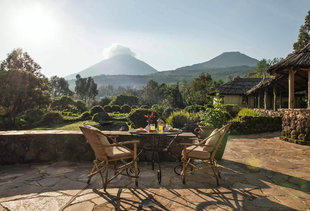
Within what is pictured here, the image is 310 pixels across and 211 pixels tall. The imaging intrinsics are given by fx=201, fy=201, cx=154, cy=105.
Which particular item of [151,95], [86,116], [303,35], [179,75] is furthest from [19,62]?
[179,75]

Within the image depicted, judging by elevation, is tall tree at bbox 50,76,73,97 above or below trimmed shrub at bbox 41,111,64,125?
above

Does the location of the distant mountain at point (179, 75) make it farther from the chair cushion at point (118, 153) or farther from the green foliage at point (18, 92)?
the chair cushion at point (118, 153)

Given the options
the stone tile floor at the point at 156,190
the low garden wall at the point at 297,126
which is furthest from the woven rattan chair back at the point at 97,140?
the low garden wall at the point at 297,126

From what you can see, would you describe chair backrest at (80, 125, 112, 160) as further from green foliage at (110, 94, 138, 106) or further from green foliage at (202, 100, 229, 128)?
green foliage at (110, 94, 138, 106)

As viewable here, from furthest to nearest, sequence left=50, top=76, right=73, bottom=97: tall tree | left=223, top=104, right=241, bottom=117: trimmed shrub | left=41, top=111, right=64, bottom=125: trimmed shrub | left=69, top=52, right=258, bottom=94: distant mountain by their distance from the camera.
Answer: left=69, top=52, right=258, bottom=94: distant mountain → left=50, top=76, right=73, bottom=97: tall tree → left=223, top=104, right=241, bottom=117: trimmed shrub → left=41, top=111, right=64, bottom=125: trimmed shrub

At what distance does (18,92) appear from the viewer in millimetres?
16078

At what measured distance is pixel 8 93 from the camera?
50.9ft

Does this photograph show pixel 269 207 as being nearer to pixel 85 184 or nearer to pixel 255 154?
pixel 85 184

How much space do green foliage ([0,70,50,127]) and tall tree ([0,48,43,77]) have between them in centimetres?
1507

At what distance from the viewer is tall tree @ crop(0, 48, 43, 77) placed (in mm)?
28859

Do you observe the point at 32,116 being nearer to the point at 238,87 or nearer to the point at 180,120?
the point at 180,120

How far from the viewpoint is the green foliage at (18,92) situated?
15.5 metres

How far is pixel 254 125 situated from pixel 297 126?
131 inches

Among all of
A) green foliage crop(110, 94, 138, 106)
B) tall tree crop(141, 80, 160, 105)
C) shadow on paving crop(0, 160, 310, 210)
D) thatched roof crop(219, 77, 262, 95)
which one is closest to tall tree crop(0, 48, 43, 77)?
green foliage crop(110, 94, 138, 106)
